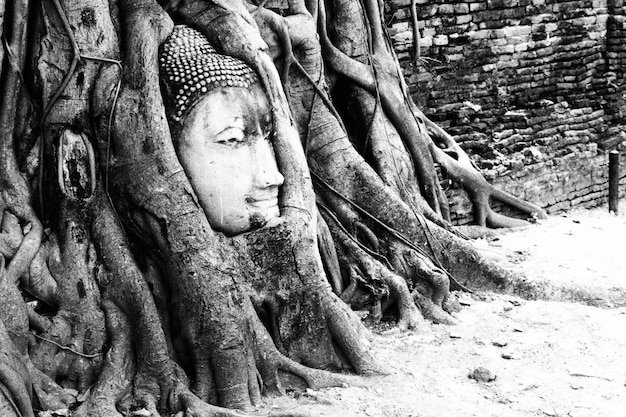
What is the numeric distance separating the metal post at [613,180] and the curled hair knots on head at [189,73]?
4.96 meters

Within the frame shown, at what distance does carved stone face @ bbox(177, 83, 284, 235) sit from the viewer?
517cm

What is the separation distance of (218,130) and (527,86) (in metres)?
4.67

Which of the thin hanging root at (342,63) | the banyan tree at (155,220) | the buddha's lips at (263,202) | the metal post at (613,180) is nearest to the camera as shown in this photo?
the banyan tree at (155,220)

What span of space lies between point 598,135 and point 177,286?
19.8 feet

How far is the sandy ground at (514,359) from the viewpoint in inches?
198

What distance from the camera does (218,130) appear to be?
520 cm

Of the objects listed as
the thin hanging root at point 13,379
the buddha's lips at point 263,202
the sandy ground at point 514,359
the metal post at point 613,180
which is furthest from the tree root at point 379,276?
the metal post at point 613,180

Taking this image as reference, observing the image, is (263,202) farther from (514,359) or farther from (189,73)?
(514,359)

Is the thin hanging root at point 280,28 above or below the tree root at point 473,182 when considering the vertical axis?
above

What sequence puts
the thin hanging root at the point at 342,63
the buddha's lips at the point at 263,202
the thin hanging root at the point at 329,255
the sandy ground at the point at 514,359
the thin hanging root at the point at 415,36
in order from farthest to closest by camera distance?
the thin hanging root at the point at 415,36 < the thin hanging root at the point at 342,63 < the thin hanging root at the point at 329,255 < the buddha's lips at the point at 263,202 < the sandy ground at the point at 514,359

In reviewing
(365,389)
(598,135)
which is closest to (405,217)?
(365,389)

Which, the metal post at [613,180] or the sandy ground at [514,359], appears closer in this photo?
the sandy ground at [514,359]

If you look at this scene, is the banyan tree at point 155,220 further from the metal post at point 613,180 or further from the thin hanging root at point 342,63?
the metal post at point 613,180

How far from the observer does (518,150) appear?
905cm
